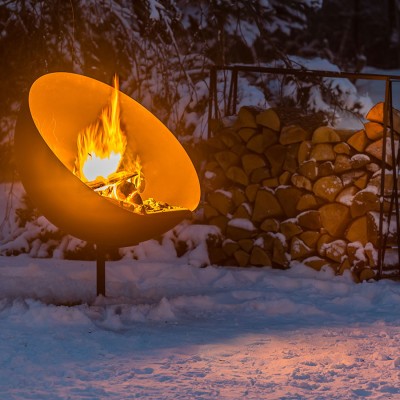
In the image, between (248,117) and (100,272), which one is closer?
(100,272)

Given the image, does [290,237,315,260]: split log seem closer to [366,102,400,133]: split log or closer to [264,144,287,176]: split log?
[264,144,287,176]: split log

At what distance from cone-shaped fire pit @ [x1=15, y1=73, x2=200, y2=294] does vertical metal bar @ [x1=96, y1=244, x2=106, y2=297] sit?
0.30 ft

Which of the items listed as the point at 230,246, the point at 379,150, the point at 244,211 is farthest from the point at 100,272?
the point at 379,150

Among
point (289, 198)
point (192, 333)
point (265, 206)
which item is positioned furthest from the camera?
point (265, 206)

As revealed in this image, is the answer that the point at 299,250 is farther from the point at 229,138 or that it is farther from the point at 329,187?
the point at 229,138

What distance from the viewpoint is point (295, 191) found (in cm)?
617

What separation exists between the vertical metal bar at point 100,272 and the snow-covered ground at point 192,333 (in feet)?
0.31

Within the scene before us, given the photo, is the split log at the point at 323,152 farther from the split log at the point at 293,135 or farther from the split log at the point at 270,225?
the split log at the point at 270,225

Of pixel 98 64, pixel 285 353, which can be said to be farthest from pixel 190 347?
pixel 98 64

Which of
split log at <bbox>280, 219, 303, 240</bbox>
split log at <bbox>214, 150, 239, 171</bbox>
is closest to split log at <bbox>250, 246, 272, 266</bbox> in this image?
split log at <bbox>280, 219, 303, 240</bbox>

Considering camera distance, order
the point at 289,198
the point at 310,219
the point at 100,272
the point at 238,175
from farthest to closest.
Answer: the point at 238,175
the point at 289,198
the point at 310,219
the point at 100,272

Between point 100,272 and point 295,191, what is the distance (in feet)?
5.90

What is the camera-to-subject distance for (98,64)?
308 inches

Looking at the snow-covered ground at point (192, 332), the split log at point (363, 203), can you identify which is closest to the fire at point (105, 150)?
the snow-covered ground at point (192, 332)
